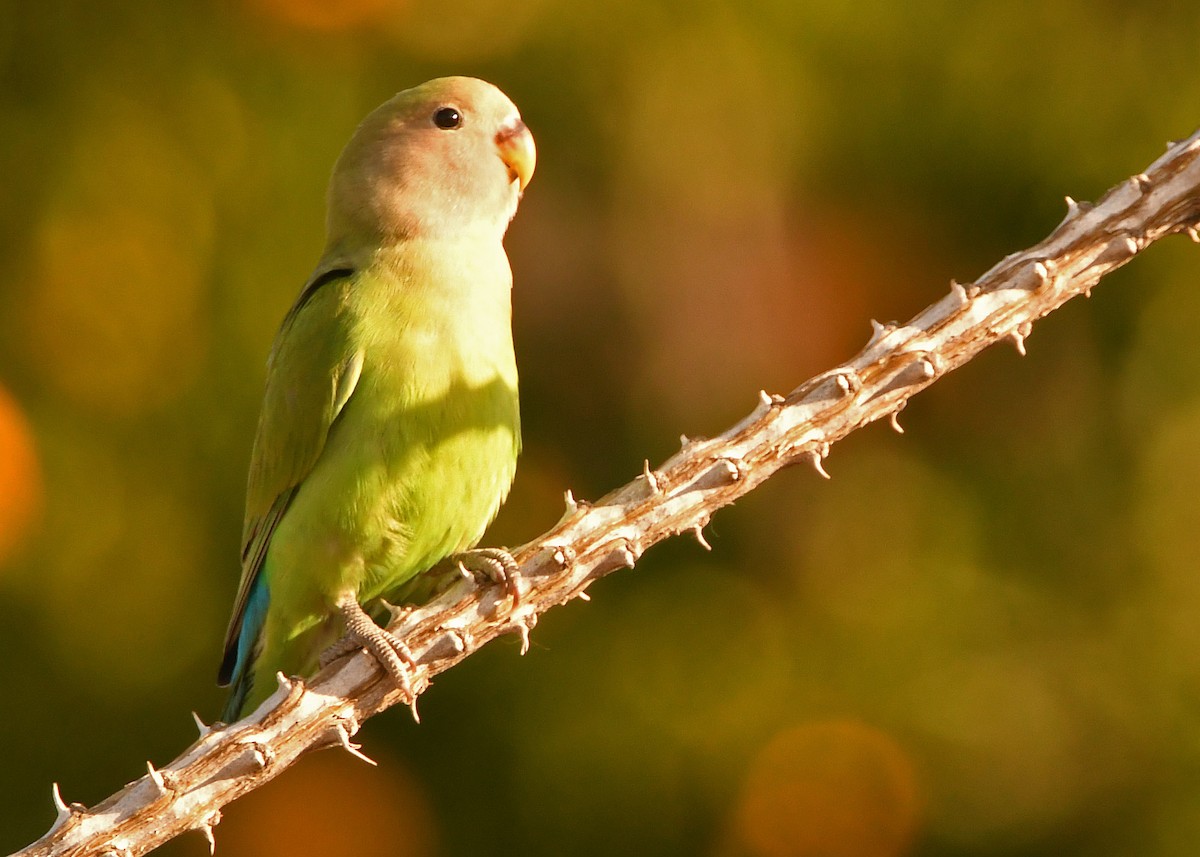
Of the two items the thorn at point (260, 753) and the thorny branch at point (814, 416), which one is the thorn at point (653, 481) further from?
the thorn at point (260, 753)

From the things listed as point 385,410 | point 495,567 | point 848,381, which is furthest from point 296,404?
point 848,381

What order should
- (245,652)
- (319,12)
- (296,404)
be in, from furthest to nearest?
(319,12), (245,652), (296,404)

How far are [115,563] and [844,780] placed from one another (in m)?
2.27

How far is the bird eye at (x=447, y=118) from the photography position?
350cm

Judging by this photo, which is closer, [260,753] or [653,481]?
[260,753]

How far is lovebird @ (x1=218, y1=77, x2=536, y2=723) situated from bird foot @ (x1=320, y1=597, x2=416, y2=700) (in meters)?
0.01

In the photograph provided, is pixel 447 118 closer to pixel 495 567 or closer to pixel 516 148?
pixel 516 148

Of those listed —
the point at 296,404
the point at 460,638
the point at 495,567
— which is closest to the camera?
the point at 460,638

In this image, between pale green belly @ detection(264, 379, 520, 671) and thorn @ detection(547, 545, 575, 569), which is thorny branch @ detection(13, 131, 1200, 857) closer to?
thorn @ detection(547, 545, 575, 569)

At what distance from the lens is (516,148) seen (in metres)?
3.53

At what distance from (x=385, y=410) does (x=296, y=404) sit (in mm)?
280

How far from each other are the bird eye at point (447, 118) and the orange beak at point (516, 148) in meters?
0.12

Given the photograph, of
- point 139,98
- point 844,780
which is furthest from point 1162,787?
point 139,98

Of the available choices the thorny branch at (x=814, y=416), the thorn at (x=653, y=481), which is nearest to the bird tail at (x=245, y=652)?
the thorny branch at (x=814, y=416)
